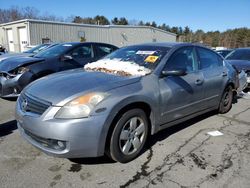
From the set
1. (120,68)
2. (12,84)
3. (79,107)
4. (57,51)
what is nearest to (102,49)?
(57,51)

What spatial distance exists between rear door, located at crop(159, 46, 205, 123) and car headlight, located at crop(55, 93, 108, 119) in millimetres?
1127

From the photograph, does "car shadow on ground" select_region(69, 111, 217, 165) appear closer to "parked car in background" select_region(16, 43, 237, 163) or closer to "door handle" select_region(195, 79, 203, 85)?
"parked car in background" select_region(16, 43, 237, 163)

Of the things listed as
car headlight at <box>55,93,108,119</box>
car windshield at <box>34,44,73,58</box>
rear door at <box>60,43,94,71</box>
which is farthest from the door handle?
car windshield at <box>34,44,73,58</box>

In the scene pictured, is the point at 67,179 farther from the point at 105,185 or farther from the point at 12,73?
the point at 12,73

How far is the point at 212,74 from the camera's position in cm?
484

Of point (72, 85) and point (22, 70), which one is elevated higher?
point (72, 85)

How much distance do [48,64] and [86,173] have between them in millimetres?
4004

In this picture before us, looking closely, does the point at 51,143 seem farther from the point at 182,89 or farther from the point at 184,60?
the point at 184,60

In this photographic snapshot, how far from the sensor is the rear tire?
547cm

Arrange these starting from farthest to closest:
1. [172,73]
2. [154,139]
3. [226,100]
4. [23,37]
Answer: [23,37] → [226,100] → [154,139] → [172,73]

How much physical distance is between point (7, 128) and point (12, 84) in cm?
174

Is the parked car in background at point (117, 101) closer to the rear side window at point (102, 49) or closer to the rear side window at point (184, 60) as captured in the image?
the rear side window at point (184, 60)

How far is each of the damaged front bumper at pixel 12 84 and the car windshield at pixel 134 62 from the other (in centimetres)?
247

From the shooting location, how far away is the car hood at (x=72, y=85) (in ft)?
10.1
